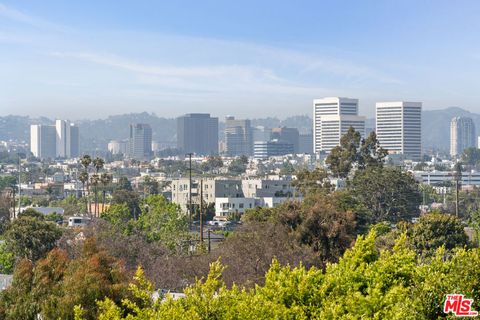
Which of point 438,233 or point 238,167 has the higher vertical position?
point 438,233

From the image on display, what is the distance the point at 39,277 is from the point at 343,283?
6519 millimetres

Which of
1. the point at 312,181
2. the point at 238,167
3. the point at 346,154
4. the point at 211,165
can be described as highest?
the point at 346,154

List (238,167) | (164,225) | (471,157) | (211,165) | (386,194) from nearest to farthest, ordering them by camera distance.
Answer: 1. (164,225)
2. (386,194)
3. (238,167)
4. (211,165)
5. (471,157)

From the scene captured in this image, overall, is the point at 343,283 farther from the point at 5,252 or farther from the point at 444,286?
the point at 5,252

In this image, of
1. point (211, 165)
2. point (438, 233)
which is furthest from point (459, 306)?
point (211, 165)

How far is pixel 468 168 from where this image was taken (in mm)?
145750

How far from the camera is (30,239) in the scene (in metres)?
30.1

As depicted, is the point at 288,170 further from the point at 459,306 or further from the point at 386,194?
the point at 459,306

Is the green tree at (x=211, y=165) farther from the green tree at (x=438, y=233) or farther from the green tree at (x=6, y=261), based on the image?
the green tree at (x=6, y=261)

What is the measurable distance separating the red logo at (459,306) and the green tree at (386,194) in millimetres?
39875

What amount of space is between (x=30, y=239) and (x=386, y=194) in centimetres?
2521

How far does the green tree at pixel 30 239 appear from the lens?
97.6 ft

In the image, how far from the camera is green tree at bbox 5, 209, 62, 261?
1171 inches

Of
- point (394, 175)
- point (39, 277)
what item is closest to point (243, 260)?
point (39, 277)
